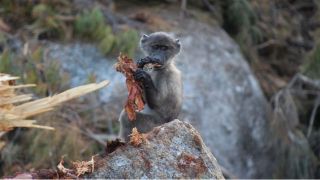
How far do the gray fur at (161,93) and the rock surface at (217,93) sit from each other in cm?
362

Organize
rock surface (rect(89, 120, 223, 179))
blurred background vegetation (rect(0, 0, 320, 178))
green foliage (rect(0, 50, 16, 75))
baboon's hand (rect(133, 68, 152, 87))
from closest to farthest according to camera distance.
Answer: rock surface (rect(89, 120, 223, 179)) < baboon's hand (rect(133, 68, 152, 87)) < green foliage (rect(0, 50, 16, 75)) < blurred background vegetation (rect(0, 0, 320, 178))

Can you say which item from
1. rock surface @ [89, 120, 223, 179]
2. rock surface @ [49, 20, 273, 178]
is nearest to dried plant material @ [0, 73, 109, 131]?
rock surface @ [89, 120, 223, 179]

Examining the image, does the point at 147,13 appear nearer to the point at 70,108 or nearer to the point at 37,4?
the point at 37,4

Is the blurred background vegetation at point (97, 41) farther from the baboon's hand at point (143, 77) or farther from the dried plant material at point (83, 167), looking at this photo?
the dried plant material at point (83, 167)

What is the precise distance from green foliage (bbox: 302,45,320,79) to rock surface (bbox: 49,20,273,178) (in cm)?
79

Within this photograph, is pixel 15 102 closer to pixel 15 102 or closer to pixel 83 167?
pixel 15 102

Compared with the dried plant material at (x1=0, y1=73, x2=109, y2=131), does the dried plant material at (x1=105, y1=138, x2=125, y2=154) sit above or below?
above

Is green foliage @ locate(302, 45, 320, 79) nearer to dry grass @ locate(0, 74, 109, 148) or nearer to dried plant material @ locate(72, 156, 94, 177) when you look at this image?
dry grass @ locate(0, 74, 109, 148)

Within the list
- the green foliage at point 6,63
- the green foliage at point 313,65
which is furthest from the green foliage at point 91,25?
the green foliage at point 313,65

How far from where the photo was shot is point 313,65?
416 inches

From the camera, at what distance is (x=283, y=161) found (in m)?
10.3

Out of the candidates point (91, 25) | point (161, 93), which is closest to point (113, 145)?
point (161, 93)

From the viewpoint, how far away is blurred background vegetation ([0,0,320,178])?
8.53 metres

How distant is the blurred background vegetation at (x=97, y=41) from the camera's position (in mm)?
8531
